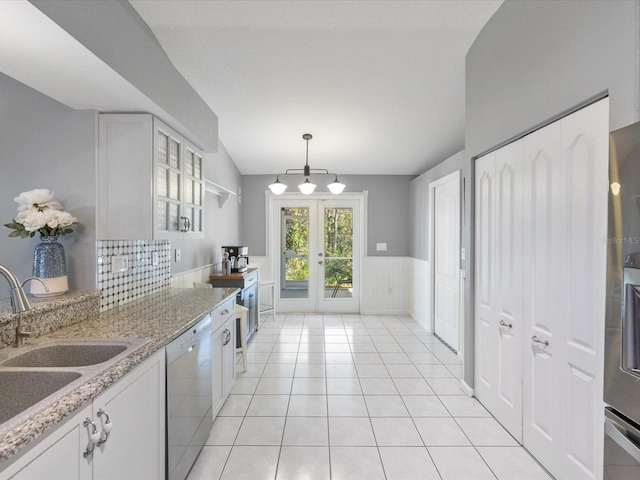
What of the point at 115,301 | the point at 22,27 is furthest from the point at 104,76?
the point at 115,301

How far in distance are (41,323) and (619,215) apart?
99.4 inches

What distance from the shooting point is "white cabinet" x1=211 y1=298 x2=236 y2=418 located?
2.36 metres

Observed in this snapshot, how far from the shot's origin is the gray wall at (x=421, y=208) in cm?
447

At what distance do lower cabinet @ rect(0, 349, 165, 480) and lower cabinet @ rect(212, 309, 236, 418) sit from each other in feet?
2.70

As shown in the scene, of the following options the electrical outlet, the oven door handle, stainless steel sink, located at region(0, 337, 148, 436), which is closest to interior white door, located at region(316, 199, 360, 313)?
the electrical outlet

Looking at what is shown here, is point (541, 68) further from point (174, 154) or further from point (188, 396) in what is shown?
point (188, 396)

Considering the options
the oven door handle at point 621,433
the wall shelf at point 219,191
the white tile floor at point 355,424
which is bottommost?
the white tile floor at point 355,424

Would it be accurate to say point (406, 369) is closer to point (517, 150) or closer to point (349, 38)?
point (517, 150)

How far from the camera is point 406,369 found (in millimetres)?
3400

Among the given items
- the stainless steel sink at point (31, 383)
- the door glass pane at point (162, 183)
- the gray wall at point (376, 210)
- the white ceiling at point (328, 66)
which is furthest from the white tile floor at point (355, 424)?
the white ceiling at point (328, 66)

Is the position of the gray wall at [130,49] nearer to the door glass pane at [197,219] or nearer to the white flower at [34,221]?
the door glass pane at [197,219]

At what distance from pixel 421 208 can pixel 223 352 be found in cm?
368

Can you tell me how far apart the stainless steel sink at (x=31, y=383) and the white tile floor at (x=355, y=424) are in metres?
1.07

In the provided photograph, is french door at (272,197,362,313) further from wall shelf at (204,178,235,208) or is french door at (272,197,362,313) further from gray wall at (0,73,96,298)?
gray wall at (0,73,96,298)
